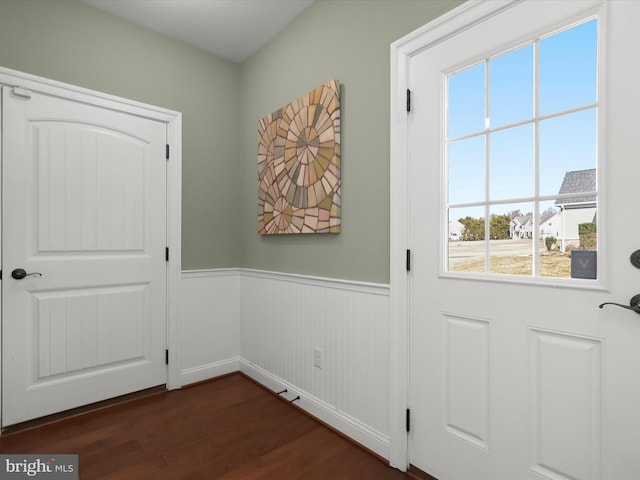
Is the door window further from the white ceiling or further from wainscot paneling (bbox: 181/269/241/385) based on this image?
wainscot paneling (bbox: 181/269/241/385)

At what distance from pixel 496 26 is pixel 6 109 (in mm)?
2569

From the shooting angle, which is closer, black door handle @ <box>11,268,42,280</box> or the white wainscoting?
the white wainscoting

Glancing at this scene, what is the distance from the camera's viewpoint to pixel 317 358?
2129mm

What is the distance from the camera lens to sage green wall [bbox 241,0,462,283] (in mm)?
1742

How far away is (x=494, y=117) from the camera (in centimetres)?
139

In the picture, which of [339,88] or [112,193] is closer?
[339,88]

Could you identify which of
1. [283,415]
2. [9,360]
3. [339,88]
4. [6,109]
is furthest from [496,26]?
[9,360]

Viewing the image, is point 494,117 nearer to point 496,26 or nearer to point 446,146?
point 446,146

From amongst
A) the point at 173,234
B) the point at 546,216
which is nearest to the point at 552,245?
the point at 546,216

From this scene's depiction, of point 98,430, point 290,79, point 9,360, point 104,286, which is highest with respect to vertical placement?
point 290,79

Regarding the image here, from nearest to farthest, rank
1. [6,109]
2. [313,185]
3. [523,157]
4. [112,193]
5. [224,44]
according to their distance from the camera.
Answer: [523,157] < [6,109] < [313,185] < [112,193] < [224,44]

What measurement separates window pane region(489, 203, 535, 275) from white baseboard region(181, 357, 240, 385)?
88.7 inches

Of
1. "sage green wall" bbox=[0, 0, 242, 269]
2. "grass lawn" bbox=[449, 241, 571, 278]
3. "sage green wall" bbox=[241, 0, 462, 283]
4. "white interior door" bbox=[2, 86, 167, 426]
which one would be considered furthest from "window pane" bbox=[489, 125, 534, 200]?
"white interior door" bbox=[2, 86, 167, 426]

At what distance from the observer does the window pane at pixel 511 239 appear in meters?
1.29
